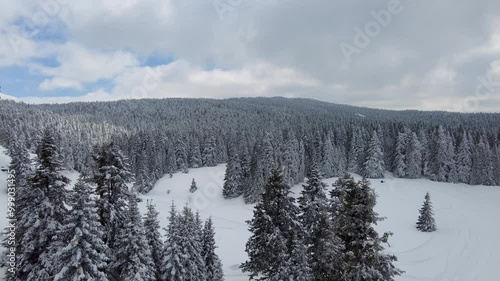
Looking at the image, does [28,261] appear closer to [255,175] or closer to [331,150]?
[255,175]

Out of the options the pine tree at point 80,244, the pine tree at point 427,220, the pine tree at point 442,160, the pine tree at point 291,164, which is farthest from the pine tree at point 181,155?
the pine tree at point 80,244

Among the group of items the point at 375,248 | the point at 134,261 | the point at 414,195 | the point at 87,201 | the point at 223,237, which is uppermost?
the point at 87,201

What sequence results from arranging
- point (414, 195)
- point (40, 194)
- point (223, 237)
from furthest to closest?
point (414, 195) < point (223, 237) < point (40, 194)

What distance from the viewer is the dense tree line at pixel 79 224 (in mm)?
16375

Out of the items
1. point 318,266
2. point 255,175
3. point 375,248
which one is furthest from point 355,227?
point 255,175

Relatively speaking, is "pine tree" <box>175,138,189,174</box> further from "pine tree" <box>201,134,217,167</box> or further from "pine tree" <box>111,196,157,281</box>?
"pine tree" <box>111,196,157,281</box>

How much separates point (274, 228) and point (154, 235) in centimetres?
1056

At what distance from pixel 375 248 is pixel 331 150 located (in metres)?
80.1

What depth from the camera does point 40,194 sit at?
18109 mm

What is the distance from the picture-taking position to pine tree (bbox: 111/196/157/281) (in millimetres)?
20156

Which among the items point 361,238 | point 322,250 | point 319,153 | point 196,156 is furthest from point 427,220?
point 196,156

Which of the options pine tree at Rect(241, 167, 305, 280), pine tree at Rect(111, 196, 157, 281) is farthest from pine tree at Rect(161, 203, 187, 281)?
pine tree at Rect(241, 167, 305, 280)

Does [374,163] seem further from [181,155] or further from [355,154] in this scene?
[181,155]

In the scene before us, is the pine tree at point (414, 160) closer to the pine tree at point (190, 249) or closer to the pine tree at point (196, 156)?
the pine tree at point (196, 156)
